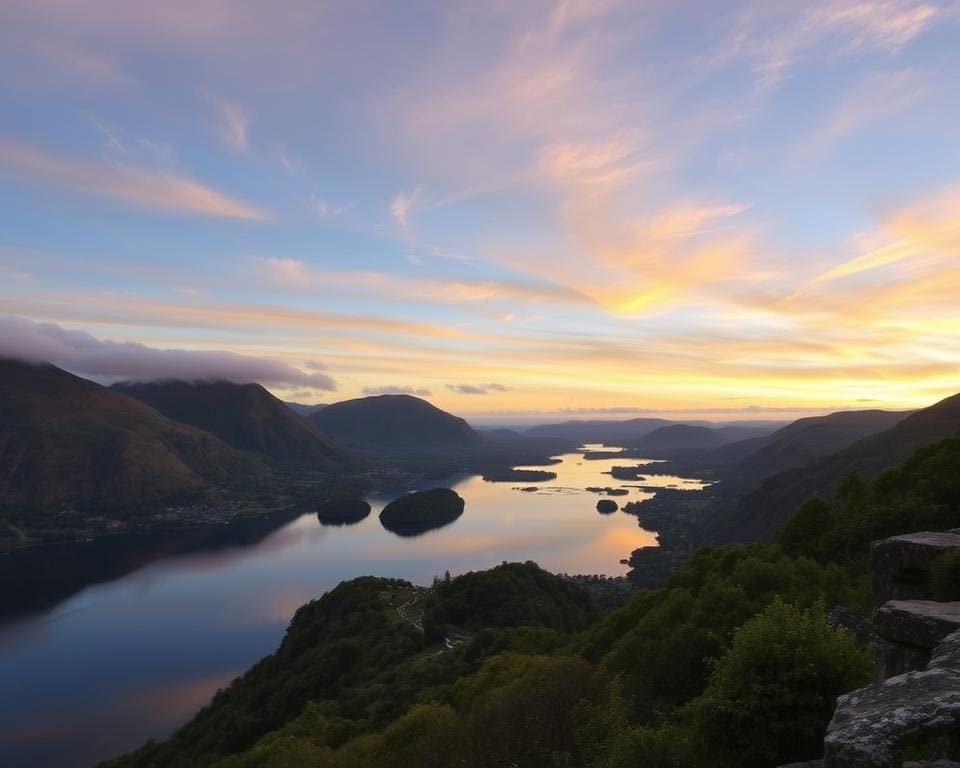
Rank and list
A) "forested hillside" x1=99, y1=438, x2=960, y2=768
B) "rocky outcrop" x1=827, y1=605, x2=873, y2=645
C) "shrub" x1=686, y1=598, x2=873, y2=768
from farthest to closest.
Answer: "rocky outcrop" x1=827, y1=605, x2=873, y2=645
"forested hillside" x1=99, y1=438, x2=960, y2=768
"shrub" x1=686, y1=598, x2=873, y2=768

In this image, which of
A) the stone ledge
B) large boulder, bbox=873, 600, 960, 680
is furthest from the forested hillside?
the stone ledge

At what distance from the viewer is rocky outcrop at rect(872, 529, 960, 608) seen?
1684cm

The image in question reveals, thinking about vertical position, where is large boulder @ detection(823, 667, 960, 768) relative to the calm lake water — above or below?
above

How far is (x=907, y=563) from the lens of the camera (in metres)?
17.5

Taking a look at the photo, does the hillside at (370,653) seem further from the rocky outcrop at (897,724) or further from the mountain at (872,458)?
the mountain at (872,458)

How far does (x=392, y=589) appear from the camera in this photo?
122m

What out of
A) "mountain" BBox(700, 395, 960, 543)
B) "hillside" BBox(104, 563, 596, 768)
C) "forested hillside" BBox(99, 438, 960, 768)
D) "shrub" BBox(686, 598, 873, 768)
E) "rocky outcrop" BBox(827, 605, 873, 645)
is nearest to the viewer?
"shrub" BBox(686, 598, 873, 768)

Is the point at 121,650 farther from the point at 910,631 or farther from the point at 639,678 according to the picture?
the point at 910,631

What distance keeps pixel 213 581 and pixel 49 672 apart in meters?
68.6

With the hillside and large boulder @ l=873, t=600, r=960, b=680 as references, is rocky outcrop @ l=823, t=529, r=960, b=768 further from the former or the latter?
the hillside

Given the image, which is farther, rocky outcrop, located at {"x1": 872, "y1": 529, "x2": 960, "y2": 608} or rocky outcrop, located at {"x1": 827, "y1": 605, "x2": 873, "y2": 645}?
rocky outcrop, located at {"x1": 827, "y1": 605, "x2": 873, "y2": 645}

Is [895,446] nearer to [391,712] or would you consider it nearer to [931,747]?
[391,712]

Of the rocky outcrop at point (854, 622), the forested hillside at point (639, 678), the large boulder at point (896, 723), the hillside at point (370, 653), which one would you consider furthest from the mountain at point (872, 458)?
the large boulder at point (896, 723)

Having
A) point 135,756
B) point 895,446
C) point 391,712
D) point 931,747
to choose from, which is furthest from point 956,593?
point 895,446
